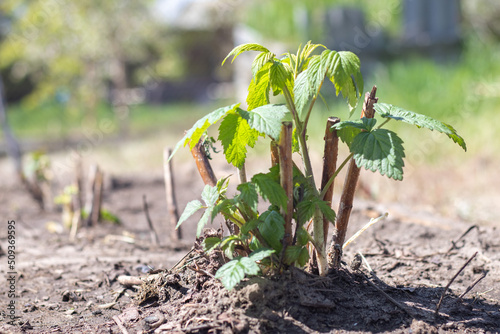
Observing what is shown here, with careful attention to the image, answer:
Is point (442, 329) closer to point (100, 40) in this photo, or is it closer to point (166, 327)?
point (166, 327)

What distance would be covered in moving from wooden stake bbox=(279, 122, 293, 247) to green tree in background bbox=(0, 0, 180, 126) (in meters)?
4.54

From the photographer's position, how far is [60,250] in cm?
261

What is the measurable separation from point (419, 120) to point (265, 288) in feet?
2.24

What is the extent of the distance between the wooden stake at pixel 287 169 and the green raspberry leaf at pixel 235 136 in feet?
0.33

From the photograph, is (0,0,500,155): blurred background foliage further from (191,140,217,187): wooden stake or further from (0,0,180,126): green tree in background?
(191,140,217,187): wooden stake

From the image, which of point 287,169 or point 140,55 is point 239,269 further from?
point 140,55

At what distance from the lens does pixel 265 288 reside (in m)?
1.47

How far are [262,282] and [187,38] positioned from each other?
48.4 ft

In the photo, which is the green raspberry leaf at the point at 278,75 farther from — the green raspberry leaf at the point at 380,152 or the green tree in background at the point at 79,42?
the green tree in background at the point at 79,42

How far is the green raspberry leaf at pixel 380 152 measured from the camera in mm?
1329

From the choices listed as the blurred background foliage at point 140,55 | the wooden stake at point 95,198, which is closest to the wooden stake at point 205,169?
the wooden stake at point 95,198

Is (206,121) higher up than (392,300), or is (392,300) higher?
(206,121)

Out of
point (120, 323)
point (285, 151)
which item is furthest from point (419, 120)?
point (120, 323)

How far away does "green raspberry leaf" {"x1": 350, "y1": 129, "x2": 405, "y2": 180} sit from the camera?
4.36 feet
